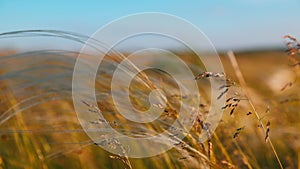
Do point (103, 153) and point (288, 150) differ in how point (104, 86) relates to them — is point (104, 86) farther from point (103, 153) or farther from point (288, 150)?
point (288, 150)

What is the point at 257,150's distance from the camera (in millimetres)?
2389

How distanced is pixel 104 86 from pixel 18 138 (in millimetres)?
589

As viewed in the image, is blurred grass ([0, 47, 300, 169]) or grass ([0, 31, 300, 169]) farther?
blurred grass ([0, 47, 300, 169])

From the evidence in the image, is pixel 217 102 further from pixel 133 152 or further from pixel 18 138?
pixel 18 138

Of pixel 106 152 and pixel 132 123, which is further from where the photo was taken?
pixel 106 152

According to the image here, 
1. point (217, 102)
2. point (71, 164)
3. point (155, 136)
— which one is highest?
point (71, 164)

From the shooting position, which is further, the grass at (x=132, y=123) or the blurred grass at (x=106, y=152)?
the blurred grass at (x=106, y=152)

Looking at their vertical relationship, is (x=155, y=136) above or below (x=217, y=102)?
below

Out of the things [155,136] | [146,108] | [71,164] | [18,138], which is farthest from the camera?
[71,164]

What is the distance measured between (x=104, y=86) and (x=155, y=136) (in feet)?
1.77

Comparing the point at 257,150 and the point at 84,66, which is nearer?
the point at 84,66

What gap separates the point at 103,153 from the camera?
2.35 m

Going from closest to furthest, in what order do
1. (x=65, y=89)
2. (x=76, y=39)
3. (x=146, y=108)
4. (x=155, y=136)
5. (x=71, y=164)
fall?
(x=155, y=136)
(x=76, y=39)
(x=146, y=108)
(x=65, y=89)
(x=71, y=164)

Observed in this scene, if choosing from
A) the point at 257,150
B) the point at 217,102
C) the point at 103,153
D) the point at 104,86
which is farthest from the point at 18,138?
the point at 257,150
